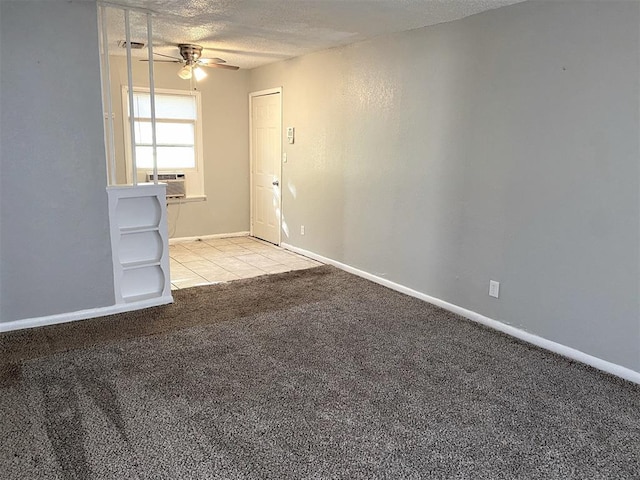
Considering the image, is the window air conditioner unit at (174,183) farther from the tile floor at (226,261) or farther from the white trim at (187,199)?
the tile floor at (226,261)

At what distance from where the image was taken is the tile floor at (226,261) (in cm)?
489

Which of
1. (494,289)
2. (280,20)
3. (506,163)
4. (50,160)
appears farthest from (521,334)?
(50,160)

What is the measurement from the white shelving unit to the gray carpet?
292 mm

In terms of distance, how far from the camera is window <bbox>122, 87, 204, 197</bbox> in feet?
19.2

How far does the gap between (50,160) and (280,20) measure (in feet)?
6.60

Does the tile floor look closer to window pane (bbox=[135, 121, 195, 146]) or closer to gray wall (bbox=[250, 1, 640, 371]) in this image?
gray wall (bbox=[250, 1, 640, 371])

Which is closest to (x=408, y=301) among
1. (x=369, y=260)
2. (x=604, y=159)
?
(x=369, y=260)

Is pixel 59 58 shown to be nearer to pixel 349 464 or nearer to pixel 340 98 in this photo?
pixel 340 98

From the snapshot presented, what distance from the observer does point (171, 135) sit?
614cm

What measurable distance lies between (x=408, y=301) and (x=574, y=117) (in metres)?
1.95

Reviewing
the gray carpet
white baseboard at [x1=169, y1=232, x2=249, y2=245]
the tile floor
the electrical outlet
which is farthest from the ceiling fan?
the electrical outlet

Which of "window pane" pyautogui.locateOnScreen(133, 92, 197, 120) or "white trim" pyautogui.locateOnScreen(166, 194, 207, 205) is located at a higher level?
"window pane" pyautogui.locateOnScreen(133, 92, 197, 120)

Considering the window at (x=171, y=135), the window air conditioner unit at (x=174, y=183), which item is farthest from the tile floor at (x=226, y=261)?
the window at (x=171, y=135)

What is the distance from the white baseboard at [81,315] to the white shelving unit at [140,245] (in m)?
0.02
